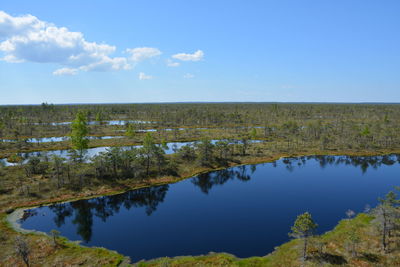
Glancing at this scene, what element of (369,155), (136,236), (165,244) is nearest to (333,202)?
(165,244)

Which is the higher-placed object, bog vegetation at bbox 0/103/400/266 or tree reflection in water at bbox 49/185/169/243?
bog vegetation at bbox 0/103/400/266

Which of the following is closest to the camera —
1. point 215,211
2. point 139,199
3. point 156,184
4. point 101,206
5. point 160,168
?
point 215,211

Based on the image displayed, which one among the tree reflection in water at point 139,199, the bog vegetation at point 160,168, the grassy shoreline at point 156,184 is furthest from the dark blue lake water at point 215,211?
the bog vegetation at point 160,168

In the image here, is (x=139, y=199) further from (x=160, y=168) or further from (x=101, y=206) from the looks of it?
(x=160, y=168)

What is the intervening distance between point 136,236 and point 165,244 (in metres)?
7.23

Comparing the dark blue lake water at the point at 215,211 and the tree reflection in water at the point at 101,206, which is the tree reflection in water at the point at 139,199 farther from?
the dark blue lake water at the point at 215,211

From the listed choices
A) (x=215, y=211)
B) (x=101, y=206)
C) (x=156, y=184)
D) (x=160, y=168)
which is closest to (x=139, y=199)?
(x=156, y=184)

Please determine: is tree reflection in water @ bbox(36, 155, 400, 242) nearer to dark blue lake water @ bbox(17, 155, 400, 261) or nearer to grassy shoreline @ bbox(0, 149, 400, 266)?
dark blue lake water @ bbox(17, 155, 400, 261)

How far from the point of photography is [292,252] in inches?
1594

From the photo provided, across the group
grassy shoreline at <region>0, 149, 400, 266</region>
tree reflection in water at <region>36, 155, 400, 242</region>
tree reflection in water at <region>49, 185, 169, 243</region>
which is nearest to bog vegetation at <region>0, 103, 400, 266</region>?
grassy shoreline at <region>0, 149, 400, 266</region>

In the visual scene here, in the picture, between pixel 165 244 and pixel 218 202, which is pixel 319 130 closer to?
Answer: pixel 218 202

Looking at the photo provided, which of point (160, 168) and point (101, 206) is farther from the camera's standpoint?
point (160, 168)

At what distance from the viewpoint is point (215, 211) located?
5881 centimetres

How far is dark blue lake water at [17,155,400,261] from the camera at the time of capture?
4531 cm
